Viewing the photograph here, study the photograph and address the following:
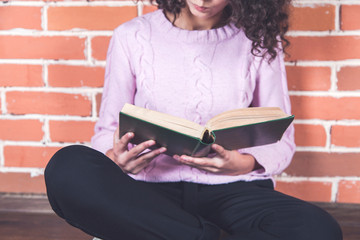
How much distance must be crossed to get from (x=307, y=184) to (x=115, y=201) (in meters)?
0.80

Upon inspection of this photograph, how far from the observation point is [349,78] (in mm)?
1232

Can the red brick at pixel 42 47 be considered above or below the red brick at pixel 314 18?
below

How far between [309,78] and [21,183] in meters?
1.08

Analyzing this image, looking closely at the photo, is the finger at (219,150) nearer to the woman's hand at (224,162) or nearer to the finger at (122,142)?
the woman's hand at (224,162)

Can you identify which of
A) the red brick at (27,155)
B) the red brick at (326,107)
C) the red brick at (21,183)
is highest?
the red brick at (326,107)

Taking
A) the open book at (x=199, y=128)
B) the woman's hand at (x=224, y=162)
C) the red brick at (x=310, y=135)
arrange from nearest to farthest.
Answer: the open book at (x=199, y=128) < the woman's hand at (x=224, y=162) < the red brick at (x=310, y=135)

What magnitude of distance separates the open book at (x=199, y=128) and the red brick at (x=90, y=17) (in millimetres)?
562

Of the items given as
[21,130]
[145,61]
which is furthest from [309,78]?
[21,130]

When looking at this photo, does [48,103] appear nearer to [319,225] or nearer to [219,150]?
[219,150]

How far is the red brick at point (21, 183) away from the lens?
1370 millimetres

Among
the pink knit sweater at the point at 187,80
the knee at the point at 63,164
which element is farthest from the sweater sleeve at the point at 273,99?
the knee at the point at 63,164

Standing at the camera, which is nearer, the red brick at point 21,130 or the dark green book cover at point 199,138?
the dark green book cover at point 199,138

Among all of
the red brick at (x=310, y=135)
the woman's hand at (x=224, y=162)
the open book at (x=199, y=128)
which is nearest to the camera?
the open book at (x=199, y=128)

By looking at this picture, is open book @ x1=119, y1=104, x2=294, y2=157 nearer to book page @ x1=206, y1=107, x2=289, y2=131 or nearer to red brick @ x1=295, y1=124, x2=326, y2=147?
book page @ x1=206, y1=107, x2=289, y2=131
